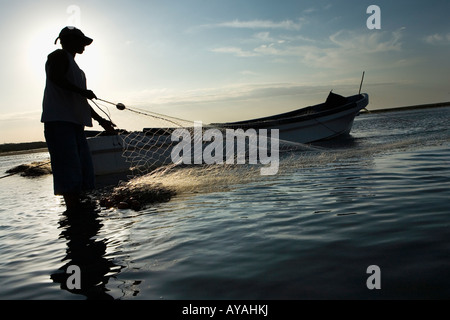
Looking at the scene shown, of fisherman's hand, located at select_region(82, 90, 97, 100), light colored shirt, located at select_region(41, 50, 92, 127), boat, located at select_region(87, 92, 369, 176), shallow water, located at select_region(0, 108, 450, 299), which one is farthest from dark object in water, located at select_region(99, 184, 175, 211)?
boat, located at select_region(87, 92, 369, 176)

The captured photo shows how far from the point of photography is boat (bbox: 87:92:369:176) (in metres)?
14.5

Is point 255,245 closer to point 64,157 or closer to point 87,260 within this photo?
point 87,260

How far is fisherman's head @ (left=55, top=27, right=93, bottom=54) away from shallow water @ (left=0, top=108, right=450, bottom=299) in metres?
2.74

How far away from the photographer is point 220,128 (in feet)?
34.9

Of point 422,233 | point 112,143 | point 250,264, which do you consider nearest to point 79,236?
point 250,264

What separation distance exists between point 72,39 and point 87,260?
3811mm

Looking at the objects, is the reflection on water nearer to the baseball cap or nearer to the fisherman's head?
the fisherman's head

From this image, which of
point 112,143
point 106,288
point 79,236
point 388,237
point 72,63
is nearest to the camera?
point 106,288

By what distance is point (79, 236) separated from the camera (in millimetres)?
4570

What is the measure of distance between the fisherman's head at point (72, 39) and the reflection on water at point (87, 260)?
2749mm

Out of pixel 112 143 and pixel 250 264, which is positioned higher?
pixel 112 143

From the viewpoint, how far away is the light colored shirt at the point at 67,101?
5531mm
